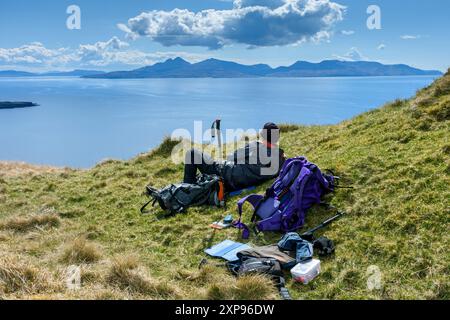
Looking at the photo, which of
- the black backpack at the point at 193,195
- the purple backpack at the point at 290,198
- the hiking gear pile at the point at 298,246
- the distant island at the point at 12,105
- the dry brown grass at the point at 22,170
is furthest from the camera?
the distant island at the point at 12,105

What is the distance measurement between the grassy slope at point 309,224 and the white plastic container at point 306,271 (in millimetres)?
96

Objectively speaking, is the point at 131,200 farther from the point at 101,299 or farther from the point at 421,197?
the point at 421,197

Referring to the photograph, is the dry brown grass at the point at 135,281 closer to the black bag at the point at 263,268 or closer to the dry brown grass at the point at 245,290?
the dry brown grass at the point at 245,290

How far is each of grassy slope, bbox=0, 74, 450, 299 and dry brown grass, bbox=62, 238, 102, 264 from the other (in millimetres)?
18

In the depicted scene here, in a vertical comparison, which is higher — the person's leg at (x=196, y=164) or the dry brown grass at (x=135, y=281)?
the person's leg at (x=196, y=164)

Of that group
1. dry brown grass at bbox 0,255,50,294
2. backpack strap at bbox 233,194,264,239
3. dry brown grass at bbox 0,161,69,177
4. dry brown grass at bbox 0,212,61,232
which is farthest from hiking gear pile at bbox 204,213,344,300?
dry brown grass at bbox 0,161,69,177

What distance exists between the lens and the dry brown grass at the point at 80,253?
585 cm

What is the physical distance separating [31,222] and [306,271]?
6.33 m

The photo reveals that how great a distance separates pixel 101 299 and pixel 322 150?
25.0 feet

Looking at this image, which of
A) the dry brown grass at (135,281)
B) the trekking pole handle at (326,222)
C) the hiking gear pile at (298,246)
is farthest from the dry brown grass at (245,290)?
the trekking pole handle at (326,222)

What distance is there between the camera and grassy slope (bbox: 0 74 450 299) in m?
4.64

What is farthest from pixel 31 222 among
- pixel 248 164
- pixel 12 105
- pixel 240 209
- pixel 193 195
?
pixel 12 105

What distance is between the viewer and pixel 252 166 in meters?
9.02
